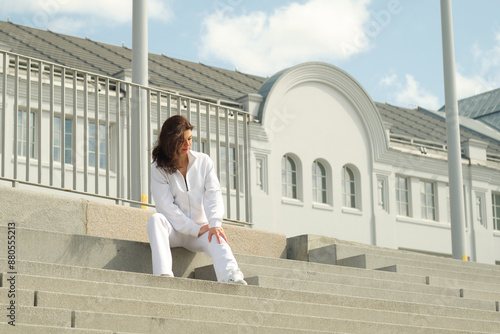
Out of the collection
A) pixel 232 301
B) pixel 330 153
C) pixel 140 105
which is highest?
pixel 330 153

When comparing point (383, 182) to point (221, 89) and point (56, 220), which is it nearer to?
point (221, 89)

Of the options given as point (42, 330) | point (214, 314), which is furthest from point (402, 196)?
point (42, 330)

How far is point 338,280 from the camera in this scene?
327 inches

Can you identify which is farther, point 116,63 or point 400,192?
point 400,192

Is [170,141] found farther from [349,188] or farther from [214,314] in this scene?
[349,188]

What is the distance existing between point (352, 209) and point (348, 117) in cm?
346

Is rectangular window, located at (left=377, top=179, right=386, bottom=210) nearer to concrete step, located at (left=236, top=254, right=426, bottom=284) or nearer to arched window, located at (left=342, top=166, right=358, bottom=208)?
arched window, located at (left=342, top=166, right=358, bottom=208)

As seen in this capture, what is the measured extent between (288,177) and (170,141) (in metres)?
27.1

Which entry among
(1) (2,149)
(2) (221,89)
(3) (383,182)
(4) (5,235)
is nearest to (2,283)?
(4) (5,235)

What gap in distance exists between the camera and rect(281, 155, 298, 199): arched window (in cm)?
3425

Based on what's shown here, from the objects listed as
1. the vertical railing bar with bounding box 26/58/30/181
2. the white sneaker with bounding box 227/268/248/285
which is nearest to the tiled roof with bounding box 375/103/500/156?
the vertical railing bar with bounding box 26/58/30/181

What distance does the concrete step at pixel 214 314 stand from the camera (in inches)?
220

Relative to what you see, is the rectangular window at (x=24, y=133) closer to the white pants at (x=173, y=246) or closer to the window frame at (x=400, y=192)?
the white pants at (x=173, y=246)

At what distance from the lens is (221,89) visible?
115 feet
